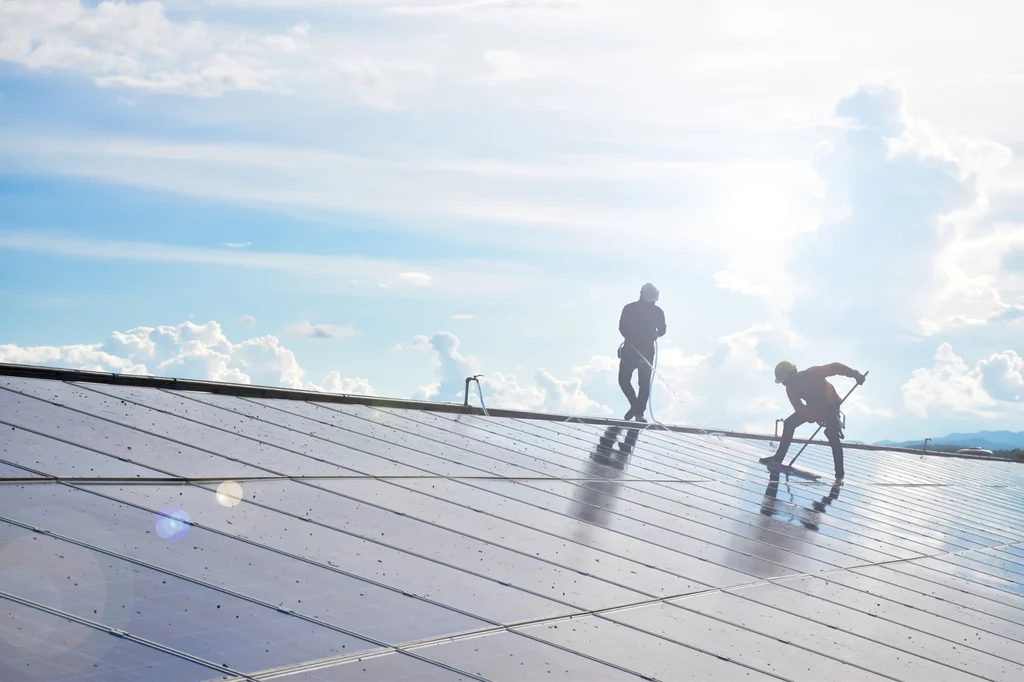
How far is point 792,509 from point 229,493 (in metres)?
10.2

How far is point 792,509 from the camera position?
1597 centimetres

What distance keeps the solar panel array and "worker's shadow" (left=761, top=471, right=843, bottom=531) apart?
0.36 feet

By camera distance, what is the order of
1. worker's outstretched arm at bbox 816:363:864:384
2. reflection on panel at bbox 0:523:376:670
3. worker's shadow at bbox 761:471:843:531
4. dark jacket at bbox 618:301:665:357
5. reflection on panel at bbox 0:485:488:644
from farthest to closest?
dark jacket at bbox 618:301:665:357
worker's outstretched arm at bbox 816:363:864:384
worker's shadow at bbox 761:471:843:531
reflection on panel at bbox 0:485:488:644
reflection on panel at bbox 0:523:376:670

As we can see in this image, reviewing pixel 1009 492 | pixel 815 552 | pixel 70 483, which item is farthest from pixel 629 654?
pixel 1009 492

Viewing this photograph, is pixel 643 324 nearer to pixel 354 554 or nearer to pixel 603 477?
pixel 603 477

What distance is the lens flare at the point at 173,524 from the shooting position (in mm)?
7195

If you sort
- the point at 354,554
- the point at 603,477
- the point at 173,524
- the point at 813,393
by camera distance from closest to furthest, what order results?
the point at 173,524 → the point at 354,554 → the point at 603,477 → the point at 813,393

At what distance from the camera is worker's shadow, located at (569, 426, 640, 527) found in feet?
38.3

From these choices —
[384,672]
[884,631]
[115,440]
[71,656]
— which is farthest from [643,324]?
[71,656]

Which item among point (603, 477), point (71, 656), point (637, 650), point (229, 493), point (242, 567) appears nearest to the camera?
point (71, 656)

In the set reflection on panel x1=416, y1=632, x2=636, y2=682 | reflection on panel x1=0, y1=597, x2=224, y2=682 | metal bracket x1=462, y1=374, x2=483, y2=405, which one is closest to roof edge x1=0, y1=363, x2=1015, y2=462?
metal bracket x1=462, y1=374, x2=483, y2=405

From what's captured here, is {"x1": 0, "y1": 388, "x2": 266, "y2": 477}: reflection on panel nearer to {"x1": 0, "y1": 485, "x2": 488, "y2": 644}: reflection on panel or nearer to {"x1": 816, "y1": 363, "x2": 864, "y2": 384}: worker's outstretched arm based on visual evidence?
{"x1": 0, "y1": 485, "x2": 488, "y2": 644}: reflection on panel

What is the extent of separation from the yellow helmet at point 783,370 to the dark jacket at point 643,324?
3450 mm

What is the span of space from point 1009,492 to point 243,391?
23.4m
